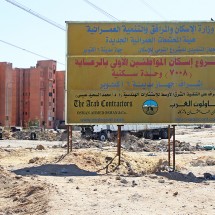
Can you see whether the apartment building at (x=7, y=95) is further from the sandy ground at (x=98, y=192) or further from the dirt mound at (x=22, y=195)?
the dirt mound at (x=22, y=195)

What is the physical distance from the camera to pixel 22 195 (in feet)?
31.5

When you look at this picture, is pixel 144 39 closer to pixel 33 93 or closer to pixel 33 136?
pixel 33 136

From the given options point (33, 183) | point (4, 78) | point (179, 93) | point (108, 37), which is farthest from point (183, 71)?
point (4, 78)

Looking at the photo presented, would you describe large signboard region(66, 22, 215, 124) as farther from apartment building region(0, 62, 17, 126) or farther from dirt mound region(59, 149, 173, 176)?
apartment building region(0, 62, 17, 126)

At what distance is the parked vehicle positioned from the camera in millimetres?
36531

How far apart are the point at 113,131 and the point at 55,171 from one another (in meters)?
24.4

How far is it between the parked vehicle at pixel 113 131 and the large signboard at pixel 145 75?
20.8 metres

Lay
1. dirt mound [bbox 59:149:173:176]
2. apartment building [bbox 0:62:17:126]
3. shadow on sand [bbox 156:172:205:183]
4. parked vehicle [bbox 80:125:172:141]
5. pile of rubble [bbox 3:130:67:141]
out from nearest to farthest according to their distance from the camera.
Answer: shadow on sand [bbox 156:172:205:183] → dirt mound [bbox 59:149:173:176] → parked vehicle [bbox 80:125:172:141] → pile of rubble [bbox 3:130:67:141] → apartment building [bbox 0:62:17:126]

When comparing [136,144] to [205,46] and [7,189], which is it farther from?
[7,189]

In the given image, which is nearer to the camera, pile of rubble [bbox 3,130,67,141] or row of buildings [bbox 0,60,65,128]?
pile of rubble [bbox 3,130,67,141]

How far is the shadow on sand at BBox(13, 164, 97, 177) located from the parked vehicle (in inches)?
838

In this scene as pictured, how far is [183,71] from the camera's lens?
46.0 ft

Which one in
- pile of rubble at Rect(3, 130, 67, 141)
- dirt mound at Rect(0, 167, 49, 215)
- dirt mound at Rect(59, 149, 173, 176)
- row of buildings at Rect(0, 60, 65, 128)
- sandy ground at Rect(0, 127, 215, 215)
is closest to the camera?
sandy ground at Rect(0, 127, 215, 215)

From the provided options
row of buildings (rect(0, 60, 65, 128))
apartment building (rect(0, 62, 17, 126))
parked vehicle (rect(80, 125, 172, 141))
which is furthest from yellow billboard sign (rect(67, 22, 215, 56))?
row of buildings (rect(0, 60, 65, 128))
